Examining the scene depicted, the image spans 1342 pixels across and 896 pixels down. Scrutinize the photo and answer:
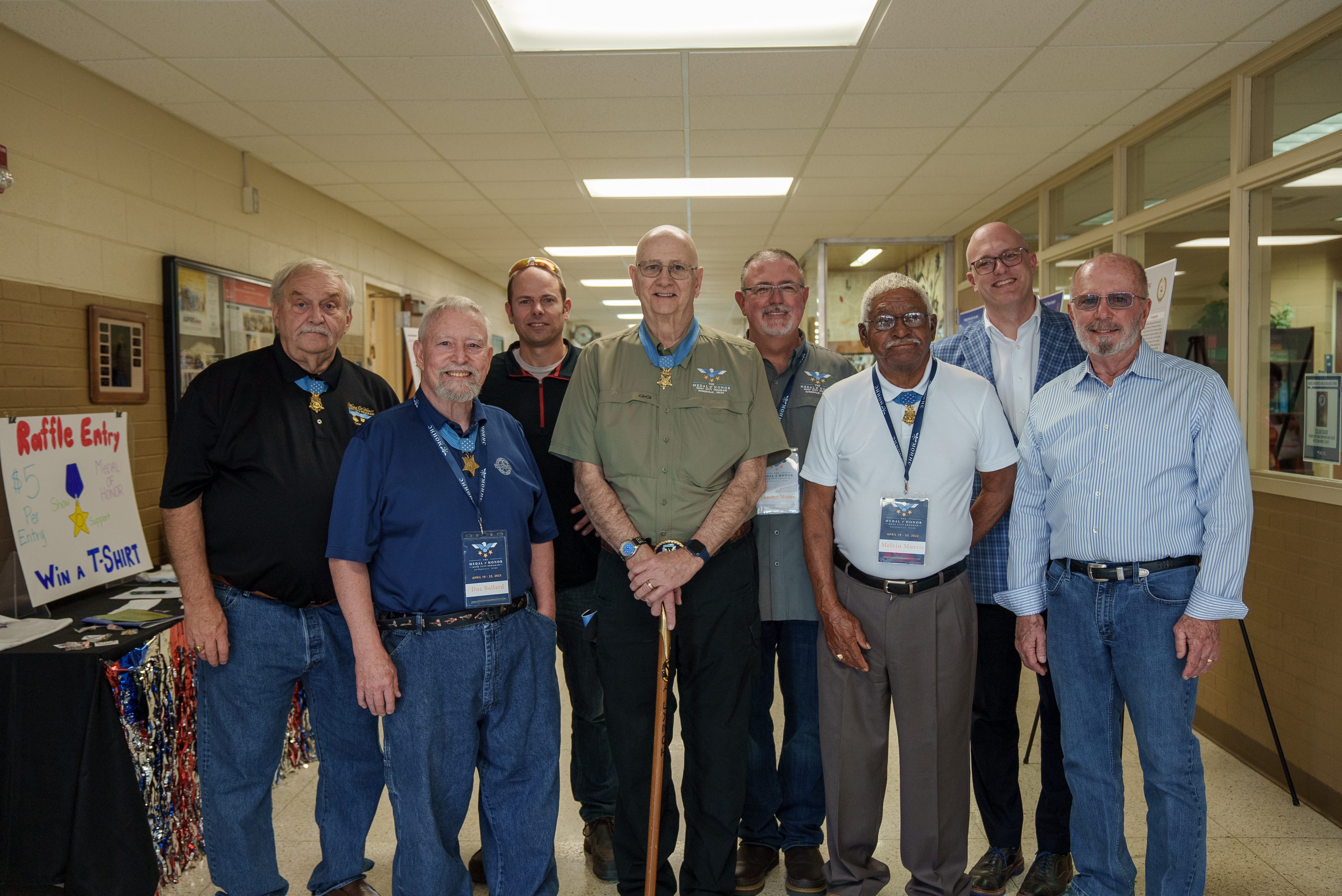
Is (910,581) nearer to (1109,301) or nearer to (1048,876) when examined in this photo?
(1109,301)

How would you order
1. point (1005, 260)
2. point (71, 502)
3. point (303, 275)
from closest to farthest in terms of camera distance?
point (303, 275) < point (1005, 260) < point (71, 502)

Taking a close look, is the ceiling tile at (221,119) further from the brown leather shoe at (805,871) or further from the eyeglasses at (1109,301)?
the brown leather shoe at (805,871)

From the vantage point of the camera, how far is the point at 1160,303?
330cm

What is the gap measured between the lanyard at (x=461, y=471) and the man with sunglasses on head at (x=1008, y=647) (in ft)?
4.77

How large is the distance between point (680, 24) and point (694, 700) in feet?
9.33

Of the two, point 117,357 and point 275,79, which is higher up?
point 275,79

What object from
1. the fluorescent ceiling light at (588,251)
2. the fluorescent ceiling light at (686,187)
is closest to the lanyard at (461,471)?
the fluorescent ceiling light at (686,187)

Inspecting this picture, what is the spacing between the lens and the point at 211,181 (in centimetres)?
490

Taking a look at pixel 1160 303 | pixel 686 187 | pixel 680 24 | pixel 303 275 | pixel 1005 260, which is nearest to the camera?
pixel 303 275

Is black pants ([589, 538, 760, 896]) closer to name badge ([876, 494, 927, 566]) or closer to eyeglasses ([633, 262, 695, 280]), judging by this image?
name badge ([876, 494, 927, 566])

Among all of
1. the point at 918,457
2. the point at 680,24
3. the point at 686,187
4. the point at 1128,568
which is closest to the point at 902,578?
the point at 918,457

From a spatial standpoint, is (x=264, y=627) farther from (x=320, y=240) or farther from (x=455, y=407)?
(x=320, y=240)

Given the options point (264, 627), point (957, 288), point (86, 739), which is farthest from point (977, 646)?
point (957, 288)

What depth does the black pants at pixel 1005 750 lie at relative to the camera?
255cm
